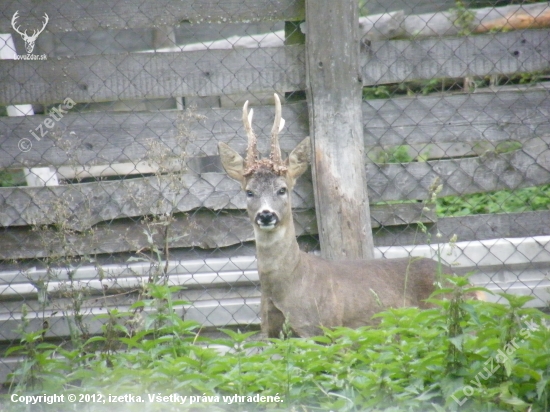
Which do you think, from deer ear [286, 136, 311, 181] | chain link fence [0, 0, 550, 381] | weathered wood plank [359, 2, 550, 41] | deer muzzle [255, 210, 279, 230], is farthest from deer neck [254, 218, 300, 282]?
weathered wood plank [359, 2, 550, 41]

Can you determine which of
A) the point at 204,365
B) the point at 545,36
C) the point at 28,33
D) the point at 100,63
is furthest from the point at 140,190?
the point at 545,36

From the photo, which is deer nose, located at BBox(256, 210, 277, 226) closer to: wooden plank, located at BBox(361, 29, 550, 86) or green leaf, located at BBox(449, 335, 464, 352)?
wooden plank, located at BBox(361, 29, 550, 86)

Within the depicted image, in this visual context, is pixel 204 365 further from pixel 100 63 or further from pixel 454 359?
pixel 100 63

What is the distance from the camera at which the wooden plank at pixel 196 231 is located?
7.13 meters

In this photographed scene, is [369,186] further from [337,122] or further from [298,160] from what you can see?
[298,160]

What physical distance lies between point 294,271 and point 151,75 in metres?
2.11

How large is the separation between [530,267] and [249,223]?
2463 mm

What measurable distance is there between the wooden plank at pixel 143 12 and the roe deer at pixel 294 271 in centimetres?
101

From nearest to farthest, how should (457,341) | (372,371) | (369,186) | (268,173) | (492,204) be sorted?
(457,341)
(372,371)
(268,173)
(369,186)
(492,204)

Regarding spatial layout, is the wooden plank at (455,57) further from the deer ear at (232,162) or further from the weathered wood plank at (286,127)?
the deer ear at (232,162)

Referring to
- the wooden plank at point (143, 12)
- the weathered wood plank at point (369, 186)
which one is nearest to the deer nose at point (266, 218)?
the weathered wood plank at point (369, 186)

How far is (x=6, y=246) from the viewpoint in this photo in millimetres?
7129

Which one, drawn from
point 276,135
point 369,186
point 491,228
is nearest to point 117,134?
point 276,135

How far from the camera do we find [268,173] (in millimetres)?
6555
